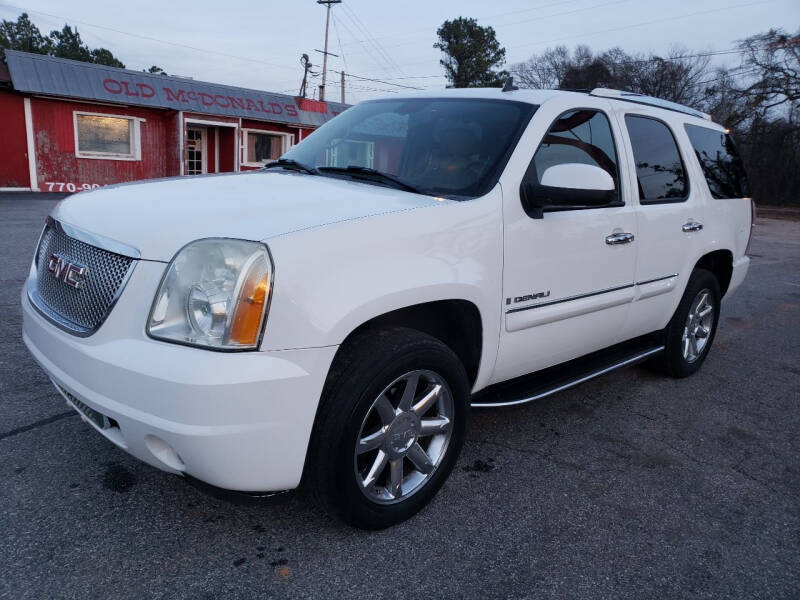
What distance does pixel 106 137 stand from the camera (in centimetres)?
2002

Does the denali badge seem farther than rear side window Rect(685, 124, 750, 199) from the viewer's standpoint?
No

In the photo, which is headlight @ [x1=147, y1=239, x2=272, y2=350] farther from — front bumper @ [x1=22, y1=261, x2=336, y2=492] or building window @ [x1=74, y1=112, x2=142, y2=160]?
building window @ [x1=74, y1=112, x2=142, y2=160]

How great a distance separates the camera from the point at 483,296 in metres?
2.64

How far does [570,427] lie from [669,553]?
3.90 feet

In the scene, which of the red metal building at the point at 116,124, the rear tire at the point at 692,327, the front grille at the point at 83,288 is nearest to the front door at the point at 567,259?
the rear tire at the point at 692,327

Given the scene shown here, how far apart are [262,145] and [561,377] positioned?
22760mm

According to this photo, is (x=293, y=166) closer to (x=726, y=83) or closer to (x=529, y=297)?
(x=529, y=297)

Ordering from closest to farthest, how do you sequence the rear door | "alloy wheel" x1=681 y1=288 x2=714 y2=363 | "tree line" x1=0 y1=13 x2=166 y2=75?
1. the rear door
2. "alloy wheel" x1=681 y1=288 x2=714 y2=363
3. "tree line" x1=0 y1=13 x2=166 y2=75

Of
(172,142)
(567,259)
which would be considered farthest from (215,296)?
(172,142)

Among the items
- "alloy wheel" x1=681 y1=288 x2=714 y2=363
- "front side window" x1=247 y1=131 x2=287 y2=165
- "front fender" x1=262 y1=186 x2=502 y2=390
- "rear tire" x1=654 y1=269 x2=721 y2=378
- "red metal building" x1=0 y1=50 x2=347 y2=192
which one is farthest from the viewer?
"front side window" x1=247 y1=131 x2=287 y2=165

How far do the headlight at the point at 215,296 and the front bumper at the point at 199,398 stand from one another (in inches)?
1.8

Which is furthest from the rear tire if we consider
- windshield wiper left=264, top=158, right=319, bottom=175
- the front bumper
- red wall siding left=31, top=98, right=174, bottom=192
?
red wall siding left=31, top=98, right=174, bottom=192

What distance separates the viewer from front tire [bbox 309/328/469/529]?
85.8 inches

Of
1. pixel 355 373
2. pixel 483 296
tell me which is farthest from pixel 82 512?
pixel 483 296
